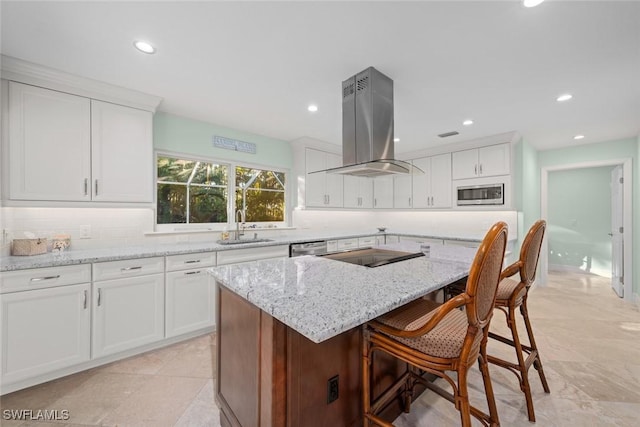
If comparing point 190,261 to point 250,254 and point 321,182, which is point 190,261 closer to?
point 250,254

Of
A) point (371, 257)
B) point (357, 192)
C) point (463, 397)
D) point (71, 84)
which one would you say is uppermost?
point (71, 84)

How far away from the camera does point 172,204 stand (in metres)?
3.23

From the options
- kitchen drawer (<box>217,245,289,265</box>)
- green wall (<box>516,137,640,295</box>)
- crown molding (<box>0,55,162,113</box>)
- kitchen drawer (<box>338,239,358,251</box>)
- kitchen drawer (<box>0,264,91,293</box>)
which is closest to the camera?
kitchen drawer (<box>0,264,91,293</box>)

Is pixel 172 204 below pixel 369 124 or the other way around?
below

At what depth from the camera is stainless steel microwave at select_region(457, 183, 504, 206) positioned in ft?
12.7

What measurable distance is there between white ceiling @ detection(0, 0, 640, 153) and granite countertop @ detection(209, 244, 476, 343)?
157 centimetres

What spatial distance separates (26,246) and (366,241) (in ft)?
13.4

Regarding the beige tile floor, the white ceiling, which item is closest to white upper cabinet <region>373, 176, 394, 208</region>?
the white ceiling

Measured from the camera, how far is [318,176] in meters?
4.31

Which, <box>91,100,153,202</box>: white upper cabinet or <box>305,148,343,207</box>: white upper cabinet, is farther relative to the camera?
<box>305,148,343,207</box>: white upper cabinet

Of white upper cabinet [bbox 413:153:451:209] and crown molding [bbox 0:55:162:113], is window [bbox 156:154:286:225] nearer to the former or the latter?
crown molding [bbox 0:55:162:113]

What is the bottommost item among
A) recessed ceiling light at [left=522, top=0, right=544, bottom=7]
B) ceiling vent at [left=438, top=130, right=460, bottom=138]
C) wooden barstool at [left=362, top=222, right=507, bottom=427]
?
wooden barstool at [left=362, top=222, right=507, bottom=427]

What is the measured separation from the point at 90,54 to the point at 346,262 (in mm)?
2480

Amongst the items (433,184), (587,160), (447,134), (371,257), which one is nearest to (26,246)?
(371,257)
